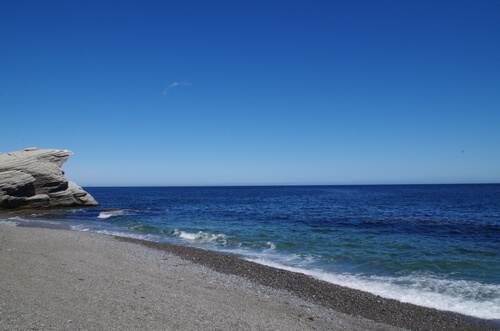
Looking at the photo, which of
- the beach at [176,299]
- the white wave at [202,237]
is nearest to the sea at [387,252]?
the white wave at [202,237]

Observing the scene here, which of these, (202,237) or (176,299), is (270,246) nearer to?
(202,237)

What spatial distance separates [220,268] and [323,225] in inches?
675

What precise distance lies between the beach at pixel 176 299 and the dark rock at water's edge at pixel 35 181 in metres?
29.3

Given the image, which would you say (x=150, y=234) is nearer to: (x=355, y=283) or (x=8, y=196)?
(x=355, y=283)

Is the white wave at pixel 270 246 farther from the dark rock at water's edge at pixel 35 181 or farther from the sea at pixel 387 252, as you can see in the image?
the dark rock at water's edge at pixel 35 181

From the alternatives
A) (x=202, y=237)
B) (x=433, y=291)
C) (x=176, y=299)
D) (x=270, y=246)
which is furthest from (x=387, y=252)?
(x=176, y=299)

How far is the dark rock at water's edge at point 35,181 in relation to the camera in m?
37.4

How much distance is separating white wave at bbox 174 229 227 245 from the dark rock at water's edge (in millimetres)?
25107

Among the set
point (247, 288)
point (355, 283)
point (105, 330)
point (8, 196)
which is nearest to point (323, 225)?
point (355, 283)

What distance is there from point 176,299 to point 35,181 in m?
40.0

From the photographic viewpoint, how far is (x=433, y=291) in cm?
1125

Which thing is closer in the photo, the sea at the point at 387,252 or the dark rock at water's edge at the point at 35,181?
the sea at the point at 387,252

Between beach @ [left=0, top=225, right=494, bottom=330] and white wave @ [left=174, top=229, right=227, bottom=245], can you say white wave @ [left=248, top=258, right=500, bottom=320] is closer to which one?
beach @ [left=0, top=225, right=494, bottom=330]

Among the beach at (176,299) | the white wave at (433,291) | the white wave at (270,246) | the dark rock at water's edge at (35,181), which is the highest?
the dark rock at water's edge at (35,181)
